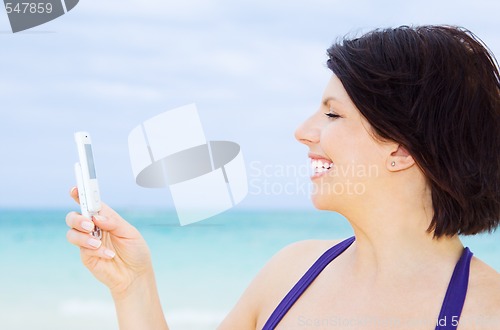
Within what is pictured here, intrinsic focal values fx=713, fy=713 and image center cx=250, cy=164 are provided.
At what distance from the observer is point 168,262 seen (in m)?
9.41

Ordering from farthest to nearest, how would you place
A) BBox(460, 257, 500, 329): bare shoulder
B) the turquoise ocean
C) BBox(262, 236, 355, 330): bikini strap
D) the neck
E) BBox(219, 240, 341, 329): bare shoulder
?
the turquoise ocean → BBox(219, 240, 341, 329): bare shoulder → BBox(262, 236, 355, 330): bikini strap → the neck → BBox(460, 257, 500, 329): bare shoulder

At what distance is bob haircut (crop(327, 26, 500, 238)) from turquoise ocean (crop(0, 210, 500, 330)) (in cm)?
588

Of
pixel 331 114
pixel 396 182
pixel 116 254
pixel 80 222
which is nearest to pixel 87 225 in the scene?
pixel 80 222

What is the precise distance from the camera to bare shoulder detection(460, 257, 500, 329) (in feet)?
6.36

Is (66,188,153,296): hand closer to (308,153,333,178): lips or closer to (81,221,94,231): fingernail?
(81,221,94,231): fingernail

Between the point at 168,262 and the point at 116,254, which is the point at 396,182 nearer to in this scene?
the point at 116,254

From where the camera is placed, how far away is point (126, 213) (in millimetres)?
10453

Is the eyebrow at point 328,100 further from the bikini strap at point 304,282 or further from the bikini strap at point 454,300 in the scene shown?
the bikini strap at point 454,300

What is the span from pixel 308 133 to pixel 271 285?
57 cm

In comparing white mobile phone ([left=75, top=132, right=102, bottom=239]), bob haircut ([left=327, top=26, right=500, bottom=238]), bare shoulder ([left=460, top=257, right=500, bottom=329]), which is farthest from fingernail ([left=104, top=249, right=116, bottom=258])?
bare shoulder ([left=460, top=257, right=500, bottom=329])

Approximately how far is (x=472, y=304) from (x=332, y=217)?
8.61m

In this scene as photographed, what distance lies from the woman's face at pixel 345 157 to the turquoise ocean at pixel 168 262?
576 centimetres

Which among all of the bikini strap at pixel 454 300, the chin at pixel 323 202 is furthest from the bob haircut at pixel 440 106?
the chin at pixel 323 202

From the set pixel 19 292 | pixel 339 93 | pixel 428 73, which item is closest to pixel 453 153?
pixel 428 73
